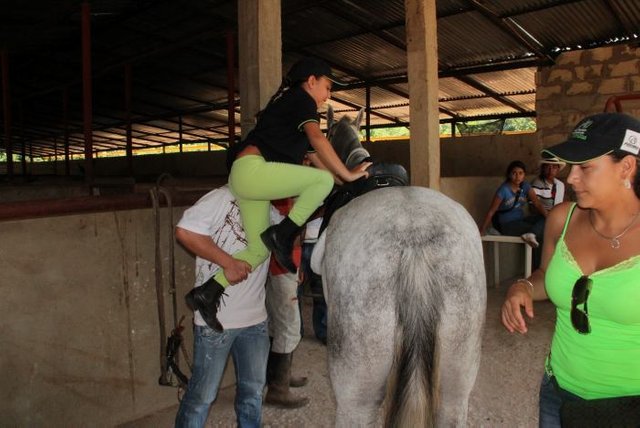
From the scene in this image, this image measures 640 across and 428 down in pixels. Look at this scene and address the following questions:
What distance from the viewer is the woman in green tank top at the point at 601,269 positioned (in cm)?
134

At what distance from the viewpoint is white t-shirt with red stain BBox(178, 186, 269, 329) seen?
197 cm

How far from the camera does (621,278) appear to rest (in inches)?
52.3

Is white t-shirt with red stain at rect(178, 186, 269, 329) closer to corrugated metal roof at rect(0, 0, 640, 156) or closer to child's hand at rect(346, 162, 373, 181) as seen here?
child's hand at rect(346, 162, 373, 181)

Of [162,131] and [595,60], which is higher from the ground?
[162,131]

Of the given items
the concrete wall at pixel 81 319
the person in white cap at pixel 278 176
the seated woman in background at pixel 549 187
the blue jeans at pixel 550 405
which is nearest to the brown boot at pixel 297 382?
the concrete wall at pixel 81 319

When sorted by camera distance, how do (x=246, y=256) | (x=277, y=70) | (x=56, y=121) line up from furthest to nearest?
(x=56, y=121)
(x=277, y=70)
(x=246, y=256)

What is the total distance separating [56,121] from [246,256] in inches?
784

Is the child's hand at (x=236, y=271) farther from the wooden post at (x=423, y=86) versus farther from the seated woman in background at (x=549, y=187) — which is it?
the seated woman in background at (x=549, y=187)

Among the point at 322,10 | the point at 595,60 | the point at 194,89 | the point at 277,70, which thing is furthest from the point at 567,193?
the point at 194,89

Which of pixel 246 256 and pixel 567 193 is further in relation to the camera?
pixel 567 193

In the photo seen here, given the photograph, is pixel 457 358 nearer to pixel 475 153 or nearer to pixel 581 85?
pixel 581 85

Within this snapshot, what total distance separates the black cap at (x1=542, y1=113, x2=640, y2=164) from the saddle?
2.86 ft

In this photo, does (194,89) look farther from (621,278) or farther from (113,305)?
(621,278)

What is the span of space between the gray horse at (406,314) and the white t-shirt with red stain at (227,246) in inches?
16.2
